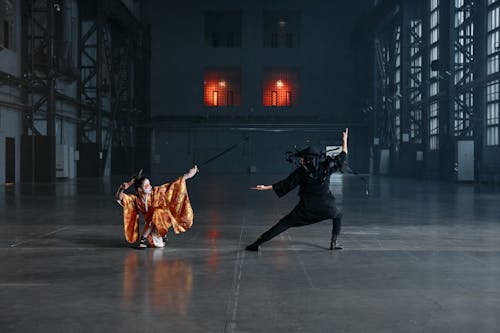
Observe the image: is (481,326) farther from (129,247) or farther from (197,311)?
(129,247)

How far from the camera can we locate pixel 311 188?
1127 centimetres

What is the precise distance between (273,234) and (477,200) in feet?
51.3

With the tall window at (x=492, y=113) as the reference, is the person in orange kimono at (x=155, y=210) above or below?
below

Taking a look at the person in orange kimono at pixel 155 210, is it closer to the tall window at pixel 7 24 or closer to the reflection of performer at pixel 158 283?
the reflection of performer at pixel 158 283

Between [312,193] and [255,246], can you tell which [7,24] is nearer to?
[255,246]

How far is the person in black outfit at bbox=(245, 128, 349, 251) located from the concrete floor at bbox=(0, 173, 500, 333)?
1.67 feet

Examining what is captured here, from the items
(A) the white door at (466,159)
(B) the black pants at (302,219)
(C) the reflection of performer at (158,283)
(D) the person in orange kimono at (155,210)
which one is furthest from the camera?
(A) the white door at (466,159)

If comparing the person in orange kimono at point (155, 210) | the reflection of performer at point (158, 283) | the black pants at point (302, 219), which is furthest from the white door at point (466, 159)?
the reflection of performer at point (158, 283)

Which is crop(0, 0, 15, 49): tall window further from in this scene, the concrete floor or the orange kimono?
the orange kimono

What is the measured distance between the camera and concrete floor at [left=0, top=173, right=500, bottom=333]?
6.39m

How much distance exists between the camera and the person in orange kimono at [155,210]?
11.8 meters

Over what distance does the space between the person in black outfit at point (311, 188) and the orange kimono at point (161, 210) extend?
1367 millimetres

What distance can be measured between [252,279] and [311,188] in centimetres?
303

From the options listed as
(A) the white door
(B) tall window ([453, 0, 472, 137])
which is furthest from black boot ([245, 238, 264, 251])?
(B) tall window ([453, 0, 472, 137])
